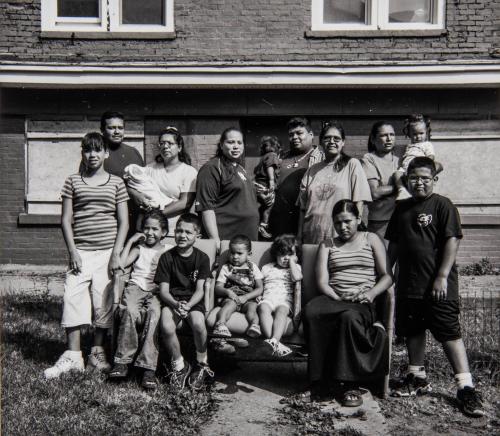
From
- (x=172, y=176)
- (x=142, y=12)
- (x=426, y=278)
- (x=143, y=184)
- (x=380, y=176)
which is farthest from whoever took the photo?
(x=142, y=12)

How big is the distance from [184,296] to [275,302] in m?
0.72

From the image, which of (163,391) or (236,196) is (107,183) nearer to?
(236,196)

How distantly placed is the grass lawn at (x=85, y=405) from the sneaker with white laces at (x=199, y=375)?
0.26 ft

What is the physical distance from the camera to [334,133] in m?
5.59

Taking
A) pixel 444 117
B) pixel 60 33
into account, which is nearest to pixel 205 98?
pixel 60 33

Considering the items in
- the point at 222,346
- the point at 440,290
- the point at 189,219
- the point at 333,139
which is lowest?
the point at 222,346

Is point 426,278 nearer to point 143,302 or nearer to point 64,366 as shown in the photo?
point 143,302

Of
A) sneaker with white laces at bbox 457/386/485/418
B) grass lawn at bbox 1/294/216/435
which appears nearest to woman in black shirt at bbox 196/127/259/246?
grass lawn at bbox 1/294/216/435

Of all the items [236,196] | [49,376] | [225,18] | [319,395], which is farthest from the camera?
[225,18]

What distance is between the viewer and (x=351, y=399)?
4793 mm

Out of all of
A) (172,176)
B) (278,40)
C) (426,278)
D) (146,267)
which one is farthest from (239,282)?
(278,40)

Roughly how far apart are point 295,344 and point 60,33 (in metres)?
7.38

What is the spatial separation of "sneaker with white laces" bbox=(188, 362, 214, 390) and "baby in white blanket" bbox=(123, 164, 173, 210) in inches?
56.7

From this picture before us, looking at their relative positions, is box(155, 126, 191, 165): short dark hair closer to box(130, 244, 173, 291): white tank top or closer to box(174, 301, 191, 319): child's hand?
box(130, 244, 173, 291): white tank top
